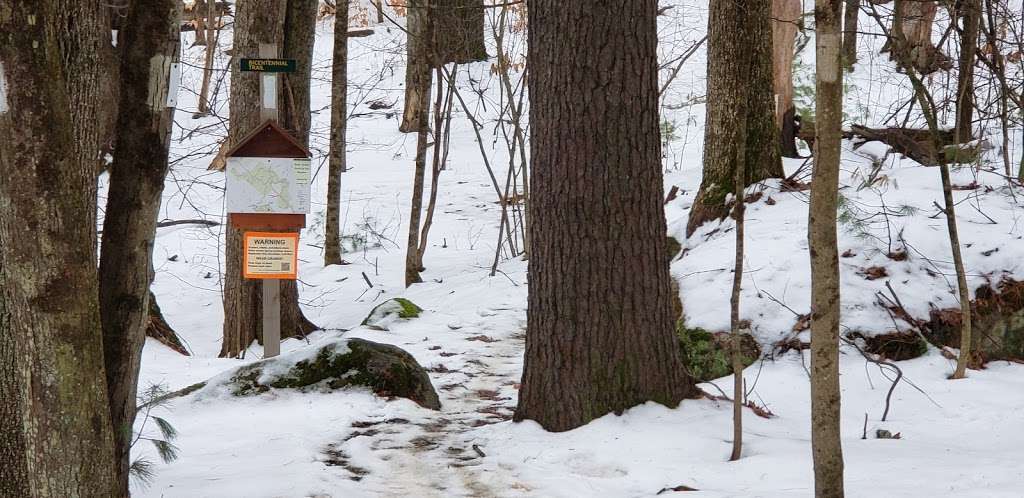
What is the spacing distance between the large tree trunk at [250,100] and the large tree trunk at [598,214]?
3611 mm

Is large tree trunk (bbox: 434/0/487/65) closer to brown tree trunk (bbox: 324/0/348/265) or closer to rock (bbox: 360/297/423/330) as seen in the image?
brown tree trunk (bbox: 324/0/348/265)

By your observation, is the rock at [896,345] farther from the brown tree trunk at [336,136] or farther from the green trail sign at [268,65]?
the brown tree trunk at [336,136]

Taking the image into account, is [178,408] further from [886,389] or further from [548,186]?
[886,389]

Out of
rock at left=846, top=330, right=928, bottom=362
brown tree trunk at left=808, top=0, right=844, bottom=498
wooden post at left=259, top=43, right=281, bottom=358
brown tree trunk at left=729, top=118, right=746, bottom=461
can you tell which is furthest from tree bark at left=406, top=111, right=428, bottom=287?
brown tree trunk at left=808, top=0, right=844, bottom=498

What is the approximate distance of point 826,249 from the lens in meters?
2.90

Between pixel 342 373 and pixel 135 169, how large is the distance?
250 cm

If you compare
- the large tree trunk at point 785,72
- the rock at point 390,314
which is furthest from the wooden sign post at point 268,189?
the large tree trunk at point 785,72

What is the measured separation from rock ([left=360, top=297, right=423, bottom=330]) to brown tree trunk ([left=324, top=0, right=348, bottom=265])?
3.06 meters

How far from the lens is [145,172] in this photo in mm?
3180

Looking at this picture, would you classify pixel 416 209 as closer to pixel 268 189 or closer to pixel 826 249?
pixel 268 189

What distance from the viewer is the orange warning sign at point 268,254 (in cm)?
630

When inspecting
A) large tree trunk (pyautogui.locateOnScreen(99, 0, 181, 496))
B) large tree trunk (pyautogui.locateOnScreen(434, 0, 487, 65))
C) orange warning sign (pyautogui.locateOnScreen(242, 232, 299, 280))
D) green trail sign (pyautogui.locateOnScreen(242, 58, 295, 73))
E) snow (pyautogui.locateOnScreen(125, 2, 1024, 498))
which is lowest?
snow (pyautogui.locateOnScreen(125, 2, 1024, 498))

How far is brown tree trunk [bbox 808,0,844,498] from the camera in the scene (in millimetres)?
2857

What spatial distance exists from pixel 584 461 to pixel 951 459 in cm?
162
